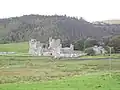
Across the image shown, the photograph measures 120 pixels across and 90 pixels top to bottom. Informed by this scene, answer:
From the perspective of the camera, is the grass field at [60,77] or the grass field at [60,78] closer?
Result: the grass field at [60,78]

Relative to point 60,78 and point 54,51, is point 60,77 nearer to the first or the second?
point 60,78

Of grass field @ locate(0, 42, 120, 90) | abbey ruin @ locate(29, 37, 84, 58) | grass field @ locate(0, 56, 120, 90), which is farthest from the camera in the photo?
abbey ruin @ locate(29, 37, 84, 58)

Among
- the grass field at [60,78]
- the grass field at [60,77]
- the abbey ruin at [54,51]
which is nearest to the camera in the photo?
the grass field at [60,78]

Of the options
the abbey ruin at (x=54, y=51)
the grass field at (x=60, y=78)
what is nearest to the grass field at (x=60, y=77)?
the grass field at (x=60, y=78)

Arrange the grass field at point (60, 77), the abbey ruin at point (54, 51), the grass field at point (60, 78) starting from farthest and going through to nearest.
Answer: the abbey ruin at point (54, 51)
the grass field at point (60, 77)
the grass field at point (60, 78)

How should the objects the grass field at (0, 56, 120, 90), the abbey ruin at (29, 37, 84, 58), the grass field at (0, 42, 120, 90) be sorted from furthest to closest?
the abbey ruin at (29, 37, 84, 58), the grass field at (0, 42, 120, 90), the grass field at (0, 56, 120, 90)

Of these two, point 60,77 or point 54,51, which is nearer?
point 60,77

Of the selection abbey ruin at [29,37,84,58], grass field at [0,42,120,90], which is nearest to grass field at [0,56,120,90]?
grass field at [0,42,120,90]

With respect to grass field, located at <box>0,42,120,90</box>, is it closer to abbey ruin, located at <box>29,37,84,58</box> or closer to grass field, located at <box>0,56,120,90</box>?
grass field, located at <box>0,56,120,90</box>

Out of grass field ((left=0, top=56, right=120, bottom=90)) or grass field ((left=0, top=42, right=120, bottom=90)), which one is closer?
grass field ((left=0, top=56, right=120, bottom=90))

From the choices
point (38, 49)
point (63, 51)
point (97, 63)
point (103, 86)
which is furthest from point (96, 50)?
point (103, 86)

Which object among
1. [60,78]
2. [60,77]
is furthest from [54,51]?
[60,78]

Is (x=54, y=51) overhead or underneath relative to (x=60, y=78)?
overhead

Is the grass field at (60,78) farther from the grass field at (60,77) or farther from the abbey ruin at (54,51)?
the abbey ruin at (54,51)
